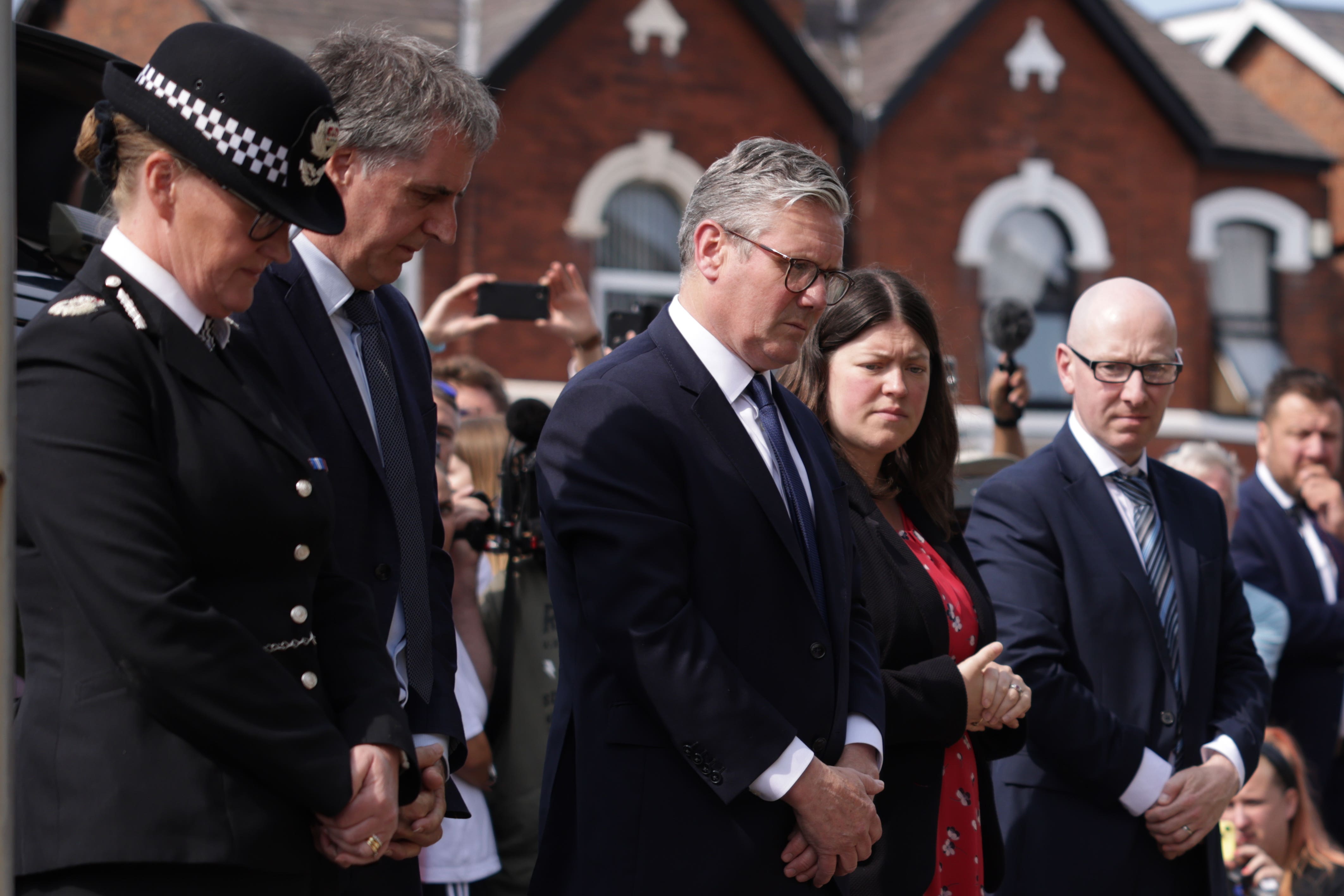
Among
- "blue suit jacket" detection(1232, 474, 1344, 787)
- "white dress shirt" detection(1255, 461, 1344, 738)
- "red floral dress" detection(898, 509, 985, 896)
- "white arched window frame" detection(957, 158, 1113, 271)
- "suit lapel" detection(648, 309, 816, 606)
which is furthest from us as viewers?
"white arched window frame" detection(957, 158, 1113, 271)

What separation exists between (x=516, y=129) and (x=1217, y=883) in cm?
1085

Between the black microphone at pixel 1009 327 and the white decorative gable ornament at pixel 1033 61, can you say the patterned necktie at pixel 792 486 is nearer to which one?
the black microphone at pixel 1009 327

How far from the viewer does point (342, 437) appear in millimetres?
2459

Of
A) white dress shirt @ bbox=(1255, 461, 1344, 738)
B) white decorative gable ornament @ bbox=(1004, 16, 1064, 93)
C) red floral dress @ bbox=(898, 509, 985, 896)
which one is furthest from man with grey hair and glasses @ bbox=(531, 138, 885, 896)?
white decorative gable ornament @ bbox=(1004, 16, 1064, 93)

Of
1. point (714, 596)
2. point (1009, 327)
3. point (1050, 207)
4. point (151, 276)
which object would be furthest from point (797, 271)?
point (1050, 207)

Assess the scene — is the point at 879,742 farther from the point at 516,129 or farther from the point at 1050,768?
the point at 516,129

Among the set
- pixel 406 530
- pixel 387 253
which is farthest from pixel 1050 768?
pixel 387 253

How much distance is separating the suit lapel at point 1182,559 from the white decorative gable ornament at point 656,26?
35.1 feet

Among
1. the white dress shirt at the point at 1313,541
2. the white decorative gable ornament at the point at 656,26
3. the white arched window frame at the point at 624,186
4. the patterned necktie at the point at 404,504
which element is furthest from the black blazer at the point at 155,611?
the white decorative gable ornament at the point at 656,26

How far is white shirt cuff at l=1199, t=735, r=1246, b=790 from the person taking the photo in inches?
145

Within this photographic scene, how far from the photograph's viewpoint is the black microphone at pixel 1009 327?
204 inches

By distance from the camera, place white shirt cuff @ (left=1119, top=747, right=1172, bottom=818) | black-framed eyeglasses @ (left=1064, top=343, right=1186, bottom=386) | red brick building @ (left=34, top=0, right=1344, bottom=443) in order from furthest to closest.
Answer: red brick building @ (left=34, top=0, right=1344, bottom=443) < black-framed eyeglasses @ (left=1064, top=343, right=1186, bottom=386) < white shirt cuff @ (left=1119, top=747, right=1172, bottom=818)

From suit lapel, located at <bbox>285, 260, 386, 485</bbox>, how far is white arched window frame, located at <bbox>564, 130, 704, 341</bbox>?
10.9m

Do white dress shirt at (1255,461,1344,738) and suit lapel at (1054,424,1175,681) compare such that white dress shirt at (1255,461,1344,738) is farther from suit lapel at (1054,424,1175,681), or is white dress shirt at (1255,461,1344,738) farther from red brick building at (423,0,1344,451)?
red brick building at (423,0,1344,451)
